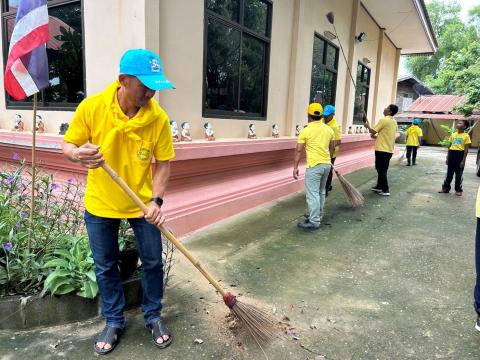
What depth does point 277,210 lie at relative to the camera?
5617 mm

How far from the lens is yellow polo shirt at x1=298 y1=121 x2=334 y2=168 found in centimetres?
474

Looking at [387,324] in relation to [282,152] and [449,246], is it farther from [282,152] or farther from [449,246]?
[282,152]

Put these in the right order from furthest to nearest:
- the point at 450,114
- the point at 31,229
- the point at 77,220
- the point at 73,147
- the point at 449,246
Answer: the point at 450,114, the point at 449,246, the point at 77,220, the point at 31,229, the point at 73,147

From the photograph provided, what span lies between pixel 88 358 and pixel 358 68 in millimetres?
10293

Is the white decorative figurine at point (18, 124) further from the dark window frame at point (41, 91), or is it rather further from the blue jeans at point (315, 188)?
the blue jeans at point (315, 188)

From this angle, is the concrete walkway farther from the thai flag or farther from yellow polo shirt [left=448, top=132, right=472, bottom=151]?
yellow polo shirt [left=448, top=132, right=472, bottom=151]

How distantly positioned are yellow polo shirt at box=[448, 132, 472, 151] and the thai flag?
7.06 meters

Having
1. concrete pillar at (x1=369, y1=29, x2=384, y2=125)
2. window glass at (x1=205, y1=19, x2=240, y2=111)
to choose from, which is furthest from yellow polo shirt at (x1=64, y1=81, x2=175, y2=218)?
concrete pillar at (x1=369, y1=29, x2=384, y2=125)

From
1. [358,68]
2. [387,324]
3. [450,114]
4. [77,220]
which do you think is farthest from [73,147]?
[450,114]

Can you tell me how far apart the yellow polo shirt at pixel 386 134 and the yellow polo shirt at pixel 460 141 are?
124 cm

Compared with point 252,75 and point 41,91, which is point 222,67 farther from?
point 41,91

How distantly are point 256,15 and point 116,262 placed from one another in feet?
15.2

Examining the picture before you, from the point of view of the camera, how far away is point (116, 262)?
7.59 ft

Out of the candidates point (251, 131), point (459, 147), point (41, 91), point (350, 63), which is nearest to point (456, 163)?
point (459, 147)
